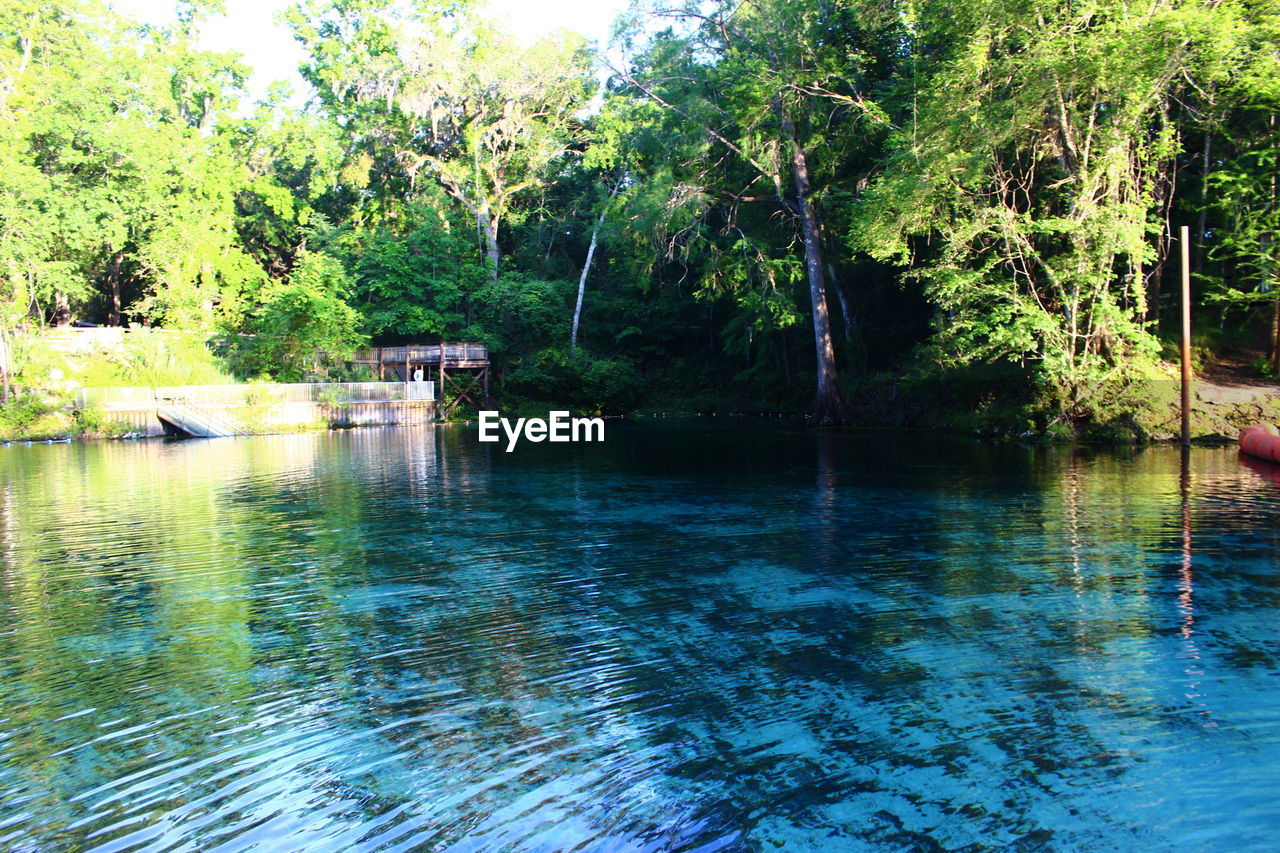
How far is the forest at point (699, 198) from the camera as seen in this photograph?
1958cm

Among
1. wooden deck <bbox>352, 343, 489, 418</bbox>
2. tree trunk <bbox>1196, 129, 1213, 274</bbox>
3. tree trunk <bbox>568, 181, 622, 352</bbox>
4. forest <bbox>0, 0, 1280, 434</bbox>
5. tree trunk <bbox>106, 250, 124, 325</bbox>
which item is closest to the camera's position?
forest <bbox>0, 0, 1280, 434</bbox>

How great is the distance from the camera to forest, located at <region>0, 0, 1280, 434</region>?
64.2 feet

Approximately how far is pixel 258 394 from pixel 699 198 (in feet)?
54.4

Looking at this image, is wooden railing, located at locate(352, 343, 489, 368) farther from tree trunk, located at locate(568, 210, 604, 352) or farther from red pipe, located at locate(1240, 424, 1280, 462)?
red pipe, located at locate(1240, 424, 1280, 462)

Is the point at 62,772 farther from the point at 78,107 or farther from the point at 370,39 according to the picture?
the point at 370,39

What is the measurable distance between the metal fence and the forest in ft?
7.37

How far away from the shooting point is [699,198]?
27375mm

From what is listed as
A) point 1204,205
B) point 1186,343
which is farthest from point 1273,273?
point 1186,343

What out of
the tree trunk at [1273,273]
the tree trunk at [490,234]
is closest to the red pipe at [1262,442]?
the tree trunk at [1273,273]

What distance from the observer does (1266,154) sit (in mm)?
19641

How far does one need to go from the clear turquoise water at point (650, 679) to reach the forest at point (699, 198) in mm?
10900

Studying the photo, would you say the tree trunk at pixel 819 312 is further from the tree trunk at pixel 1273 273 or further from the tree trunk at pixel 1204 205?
the tree trunk at pixel 1273 273

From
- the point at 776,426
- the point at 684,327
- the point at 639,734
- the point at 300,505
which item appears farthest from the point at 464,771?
the point at 684,327

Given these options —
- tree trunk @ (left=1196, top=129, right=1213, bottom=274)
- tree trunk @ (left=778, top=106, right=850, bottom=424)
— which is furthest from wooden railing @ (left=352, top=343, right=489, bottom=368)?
tree trunk @ (left=1196, top=129, right=1213, bottom=274)
